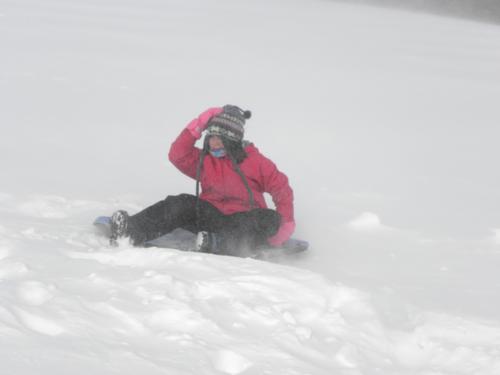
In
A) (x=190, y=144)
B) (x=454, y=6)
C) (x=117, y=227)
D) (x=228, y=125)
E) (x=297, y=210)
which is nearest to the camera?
(x=117, y=227)

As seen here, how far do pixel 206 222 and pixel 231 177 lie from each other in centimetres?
30

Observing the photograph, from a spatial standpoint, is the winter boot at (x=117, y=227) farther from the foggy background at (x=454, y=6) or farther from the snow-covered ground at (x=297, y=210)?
the foggy background at (x=454, y=6)

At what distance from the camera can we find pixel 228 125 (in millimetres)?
4445

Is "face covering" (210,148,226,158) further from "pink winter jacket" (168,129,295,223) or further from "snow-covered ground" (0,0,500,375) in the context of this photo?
"snow-covered ground" (0,0,500,375)

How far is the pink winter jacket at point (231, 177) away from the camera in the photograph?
14.8ft

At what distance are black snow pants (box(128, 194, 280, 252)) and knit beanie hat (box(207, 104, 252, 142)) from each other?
41cm

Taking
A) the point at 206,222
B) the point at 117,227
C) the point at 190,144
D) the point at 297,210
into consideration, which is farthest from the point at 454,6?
the point at 117,227

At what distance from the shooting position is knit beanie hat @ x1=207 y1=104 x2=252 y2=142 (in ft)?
14.6

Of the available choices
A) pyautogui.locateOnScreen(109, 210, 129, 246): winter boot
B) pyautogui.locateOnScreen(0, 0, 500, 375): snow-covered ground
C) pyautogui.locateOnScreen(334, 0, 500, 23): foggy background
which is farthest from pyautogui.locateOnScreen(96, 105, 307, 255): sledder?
pyautogui.locateOnScreen(334, 0, 500, 23): foggy background

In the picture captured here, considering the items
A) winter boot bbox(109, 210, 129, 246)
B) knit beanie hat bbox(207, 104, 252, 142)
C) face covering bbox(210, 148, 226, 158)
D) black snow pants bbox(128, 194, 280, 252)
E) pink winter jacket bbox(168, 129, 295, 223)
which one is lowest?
winter boot bbox(109, 210, 129, 246)

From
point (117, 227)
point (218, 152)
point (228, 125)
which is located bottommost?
point (117, 227)

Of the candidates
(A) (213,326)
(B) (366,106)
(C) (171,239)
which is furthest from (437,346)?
(B) (366,106)

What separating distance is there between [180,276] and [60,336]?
0.96 meters

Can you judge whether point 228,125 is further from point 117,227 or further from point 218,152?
point 117,227
